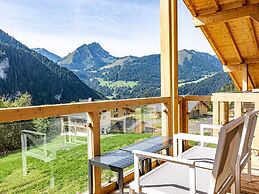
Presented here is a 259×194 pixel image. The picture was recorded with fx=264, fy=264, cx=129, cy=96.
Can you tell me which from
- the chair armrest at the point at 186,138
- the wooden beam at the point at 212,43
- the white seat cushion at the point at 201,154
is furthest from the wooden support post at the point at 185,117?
the wooden beam at the point at 212,43

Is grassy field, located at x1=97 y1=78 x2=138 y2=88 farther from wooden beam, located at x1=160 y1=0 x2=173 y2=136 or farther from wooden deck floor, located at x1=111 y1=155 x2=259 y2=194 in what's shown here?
wooden deck floor, located at x1=111 y1=155 x2=259 y2=194

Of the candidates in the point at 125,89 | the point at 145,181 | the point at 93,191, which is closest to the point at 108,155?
the point at 93,191

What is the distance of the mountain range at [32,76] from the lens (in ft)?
23.4

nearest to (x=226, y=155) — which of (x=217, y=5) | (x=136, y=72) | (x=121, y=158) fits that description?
(x=121, y=158)

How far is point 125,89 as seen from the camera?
5.88 meters

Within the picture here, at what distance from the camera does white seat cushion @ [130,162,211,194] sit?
1.95 metres

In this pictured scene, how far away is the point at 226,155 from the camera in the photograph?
5.93ft

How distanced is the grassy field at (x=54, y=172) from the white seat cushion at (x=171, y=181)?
0.78 m

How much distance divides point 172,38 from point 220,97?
1186mm

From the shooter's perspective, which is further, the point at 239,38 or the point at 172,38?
the point at 239,38

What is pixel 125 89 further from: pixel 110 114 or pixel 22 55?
pixel 22 55

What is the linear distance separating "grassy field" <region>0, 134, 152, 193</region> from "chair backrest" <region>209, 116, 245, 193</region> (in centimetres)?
135

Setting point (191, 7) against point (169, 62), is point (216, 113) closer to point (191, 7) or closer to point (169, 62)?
point (169, 62)

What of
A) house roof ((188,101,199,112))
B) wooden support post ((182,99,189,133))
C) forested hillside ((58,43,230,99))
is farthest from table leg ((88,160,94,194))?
forested hillside ((58,43,230,99))
